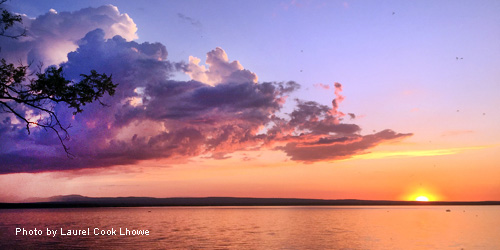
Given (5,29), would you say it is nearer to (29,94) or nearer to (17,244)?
(29,94)

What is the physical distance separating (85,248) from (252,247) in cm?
2279

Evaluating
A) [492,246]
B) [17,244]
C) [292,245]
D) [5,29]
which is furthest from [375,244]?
[5,29]

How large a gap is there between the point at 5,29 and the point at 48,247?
46.3 m

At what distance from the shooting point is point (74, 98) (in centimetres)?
1686

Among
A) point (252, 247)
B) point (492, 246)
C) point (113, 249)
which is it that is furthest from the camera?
point (492, 246)

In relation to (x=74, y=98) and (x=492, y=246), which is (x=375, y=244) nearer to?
(x=492, y=246)

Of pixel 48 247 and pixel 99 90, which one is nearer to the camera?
pixel 99 90

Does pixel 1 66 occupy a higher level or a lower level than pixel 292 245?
higher

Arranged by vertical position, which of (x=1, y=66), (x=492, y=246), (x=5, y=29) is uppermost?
(x=5, y=29)

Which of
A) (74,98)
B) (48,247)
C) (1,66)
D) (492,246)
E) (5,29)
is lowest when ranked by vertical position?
(492,246)

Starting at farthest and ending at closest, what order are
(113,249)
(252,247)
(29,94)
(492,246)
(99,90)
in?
(492,246)
(252,247)
(113,249)
(99,90)
(29,94)

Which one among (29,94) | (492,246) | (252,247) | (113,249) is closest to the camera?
(29,94)

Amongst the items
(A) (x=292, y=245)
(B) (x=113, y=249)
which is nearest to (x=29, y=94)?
(B) (x=113, y=249)

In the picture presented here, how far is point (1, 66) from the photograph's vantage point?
16.6 meters
